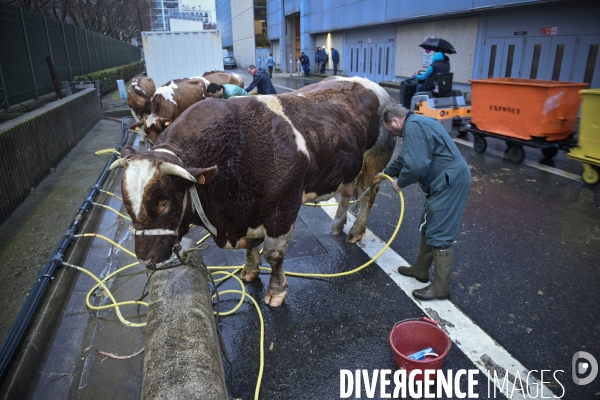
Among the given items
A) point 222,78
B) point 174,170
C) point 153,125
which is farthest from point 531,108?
point 222,78

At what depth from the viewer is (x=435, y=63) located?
10.6m

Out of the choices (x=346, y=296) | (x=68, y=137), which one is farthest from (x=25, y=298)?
(x=68, y=137)

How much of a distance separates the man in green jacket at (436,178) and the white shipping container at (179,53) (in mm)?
12743

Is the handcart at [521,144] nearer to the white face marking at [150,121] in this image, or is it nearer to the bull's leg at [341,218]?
the bull's leg at [341,218]

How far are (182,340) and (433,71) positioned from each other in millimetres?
10029

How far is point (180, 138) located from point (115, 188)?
496 cm

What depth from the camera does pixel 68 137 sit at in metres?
9.02

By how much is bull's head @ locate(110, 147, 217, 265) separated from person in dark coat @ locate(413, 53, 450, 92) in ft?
30.7

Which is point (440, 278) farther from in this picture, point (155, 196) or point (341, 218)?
point (155, 196)

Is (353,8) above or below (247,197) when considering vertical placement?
above

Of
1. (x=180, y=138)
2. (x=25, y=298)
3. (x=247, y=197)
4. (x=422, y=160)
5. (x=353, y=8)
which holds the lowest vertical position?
(x=25, y=298)

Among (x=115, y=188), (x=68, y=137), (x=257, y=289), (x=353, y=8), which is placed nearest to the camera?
(x=257, y=289)

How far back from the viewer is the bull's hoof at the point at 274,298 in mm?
3970

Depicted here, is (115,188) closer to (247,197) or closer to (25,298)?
(25,298)
